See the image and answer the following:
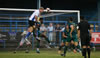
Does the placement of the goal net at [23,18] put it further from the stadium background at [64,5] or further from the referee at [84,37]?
the stadium background at [64,5]

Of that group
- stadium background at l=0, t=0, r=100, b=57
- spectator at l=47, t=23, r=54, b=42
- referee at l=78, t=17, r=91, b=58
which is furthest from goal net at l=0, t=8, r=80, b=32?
stadium background at l=0, t=0, r=100, b=57

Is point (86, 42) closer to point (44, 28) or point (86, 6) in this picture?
point (44, 28)

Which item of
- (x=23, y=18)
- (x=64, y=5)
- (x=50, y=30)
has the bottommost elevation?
(x=50, y=30)

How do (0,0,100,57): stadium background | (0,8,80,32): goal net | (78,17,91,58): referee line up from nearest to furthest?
(78,17,91,58): referee
(0,8,80,32): goal net
(0,0,100,57): stadium background

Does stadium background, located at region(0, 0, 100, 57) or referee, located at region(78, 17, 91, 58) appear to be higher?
stadium background, located at region(0, 0, 100, 57)

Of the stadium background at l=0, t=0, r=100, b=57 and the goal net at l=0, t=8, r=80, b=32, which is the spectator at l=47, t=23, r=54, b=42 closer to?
the goal net at l=0, t=8, r=80, b=32

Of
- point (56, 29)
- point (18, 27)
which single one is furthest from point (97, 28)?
→ point (18, 27)

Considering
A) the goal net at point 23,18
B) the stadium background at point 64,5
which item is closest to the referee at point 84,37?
the goal net at point 23,18

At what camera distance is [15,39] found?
15.9 meters

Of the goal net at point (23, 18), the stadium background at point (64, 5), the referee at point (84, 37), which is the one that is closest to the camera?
the referee at point (84, 37)

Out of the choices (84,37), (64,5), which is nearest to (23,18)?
(84,37)

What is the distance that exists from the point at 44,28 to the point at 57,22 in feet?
2.90

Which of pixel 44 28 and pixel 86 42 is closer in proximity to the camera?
pixel 86 42

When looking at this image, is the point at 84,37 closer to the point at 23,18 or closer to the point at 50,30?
the point at 50,30
